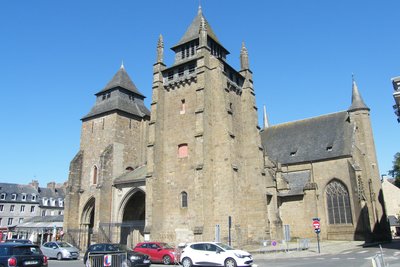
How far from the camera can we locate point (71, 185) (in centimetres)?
3362

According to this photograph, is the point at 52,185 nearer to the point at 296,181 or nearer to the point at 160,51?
the point at 160,51

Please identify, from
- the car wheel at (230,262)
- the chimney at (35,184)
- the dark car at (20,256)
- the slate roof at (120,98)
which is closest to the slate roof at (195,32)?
the slate roof at (120,98)

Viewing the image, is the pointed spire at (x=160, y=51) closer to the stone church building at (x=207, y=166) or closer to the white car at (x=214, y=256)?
the stone church building at (x=207, y=166)

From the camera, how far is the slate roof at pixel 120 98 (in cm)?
3588

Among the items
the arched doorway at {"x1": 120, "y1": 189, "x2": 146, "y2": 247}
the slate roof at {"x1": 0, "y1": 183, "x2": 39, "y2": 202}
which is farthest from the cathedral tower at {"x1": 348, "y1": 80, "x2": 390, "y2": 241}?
the slate roof at {"x1": 0, "y1": 183, "x2": 39, "y2": 202}

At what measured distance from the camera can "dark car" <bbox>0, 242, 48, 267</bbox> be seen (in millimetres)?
11578

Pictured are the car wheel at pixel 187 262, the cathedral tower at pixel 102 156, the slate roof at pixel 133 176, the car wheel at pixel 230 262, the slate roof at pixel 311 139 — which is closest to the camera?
the car wheel at pixel 230 262

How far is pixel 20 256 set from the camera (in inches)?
469

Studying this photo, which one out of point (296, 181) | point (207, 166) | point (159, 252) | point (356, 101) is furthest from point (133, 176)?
point (356, 101)

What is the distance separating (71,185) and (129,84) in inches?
506

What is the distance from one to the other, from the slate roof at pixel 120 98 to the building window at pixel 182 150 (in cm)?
1003

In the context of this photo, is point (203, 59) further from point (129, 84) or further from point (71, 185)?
point (71, 185)

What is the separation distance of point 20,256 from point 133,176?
64.7ft

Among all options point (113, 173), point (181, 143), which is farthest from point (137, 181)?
point (181, 143)
